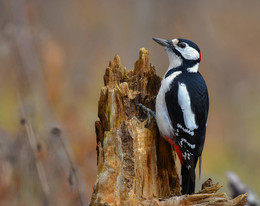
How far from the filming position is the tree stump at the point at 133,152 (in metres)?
3.07

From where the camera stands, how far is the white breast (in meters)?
3.64

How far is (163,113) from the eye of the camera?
147 inches

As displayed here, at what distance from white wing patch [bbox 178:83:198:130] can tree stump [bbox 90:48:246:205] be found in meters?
0.24

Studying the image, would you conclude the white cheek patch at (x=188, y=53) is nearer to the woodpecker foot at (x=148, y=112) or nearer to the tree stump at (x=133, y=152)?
the tree stump at (x=133, y=152)

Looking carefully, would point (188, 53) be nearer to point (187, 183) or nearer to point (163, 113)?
point (163, 113)

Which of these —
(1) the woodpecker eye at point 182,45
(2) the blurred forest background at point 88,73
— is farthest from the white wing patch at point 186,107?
(2) the blurred forest background at point 88,73

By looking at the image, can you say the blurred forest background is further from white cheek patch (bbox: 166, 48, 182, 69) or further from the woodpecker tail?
white cheek patch (bbox: 166, 48, 182, 69)

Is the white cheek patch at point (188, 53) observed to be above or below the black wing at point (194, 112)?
above

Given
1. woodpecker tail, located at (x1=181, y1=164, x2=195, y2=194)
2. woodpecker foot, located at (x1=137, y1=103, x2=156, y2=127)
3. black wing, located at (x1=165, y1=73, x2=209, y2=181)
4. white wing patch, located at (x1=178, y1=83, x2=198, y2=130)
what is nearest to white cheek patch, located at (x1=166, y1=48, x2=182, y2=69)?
black wing, located at (x1=165, y1=73, x2=209, y2=181)

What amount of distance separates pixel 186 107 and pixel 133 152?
0.83 metres

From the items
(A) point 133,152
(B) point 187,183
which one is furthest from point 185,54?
(A) point 133,152

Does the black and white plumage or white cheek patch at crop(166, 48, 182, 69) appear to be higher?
white cheek patch at crop(166, 48, 182, 69)

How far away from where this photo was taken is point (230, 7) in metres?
9.69

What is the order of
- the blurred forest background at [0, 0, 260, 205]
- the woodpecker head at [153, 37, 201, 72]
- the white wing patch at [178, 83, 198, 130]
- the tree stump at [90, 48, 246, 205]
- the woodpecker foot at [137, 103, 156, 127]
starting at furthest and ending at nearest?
1. the blurred forest background at [0, 0, 260, 205]
2. the woodpecker head at [153, 37, 201, 72]
3. the white wing patch at [178, 83, 198, 130]
4. the woodpecker foot at [137, 103, 156, 127]
5. the tree stump at [90, 48, 246, 205]
